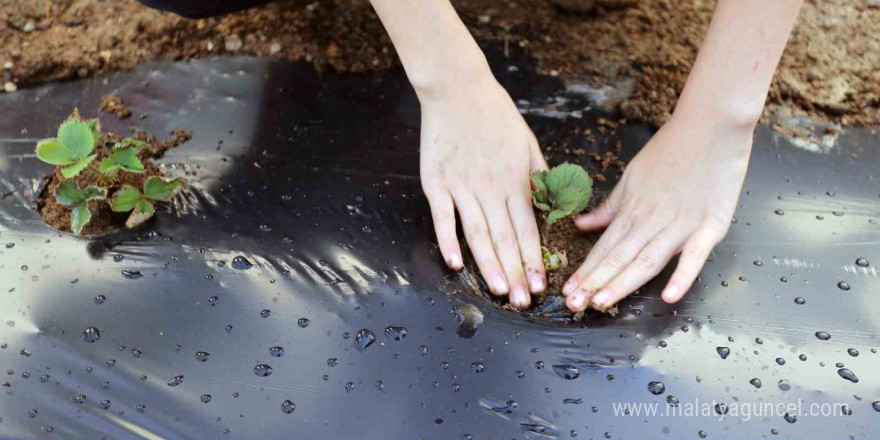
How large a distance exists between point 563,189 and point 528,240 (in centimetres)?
14

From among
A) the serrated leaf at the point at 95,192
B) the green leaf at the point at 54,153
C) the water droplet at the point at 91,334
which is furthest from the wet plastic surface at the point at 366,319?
the green leaf at the point at 54,153

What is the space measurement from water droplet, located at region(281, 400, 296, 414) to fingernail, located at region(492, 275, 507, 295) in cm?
45

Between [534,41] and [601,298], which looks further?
[534,41]

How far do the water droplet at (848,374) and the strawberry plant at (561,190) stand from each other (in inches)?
22.8

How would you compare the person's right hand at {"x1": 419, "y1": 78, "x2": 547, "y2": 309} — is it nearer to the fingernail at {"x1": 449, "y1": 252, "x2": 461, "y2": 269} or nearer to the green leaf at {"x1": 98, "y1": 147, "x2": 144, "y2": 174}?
the fingernail at {"x1": 449, "y1": 252, "x2": 461, "y2": 269}

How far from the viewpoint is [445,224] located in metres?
1.43

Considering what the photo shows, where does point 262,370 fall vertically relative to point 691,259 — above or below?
below

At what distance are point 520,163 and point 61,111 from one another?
1.19 metres

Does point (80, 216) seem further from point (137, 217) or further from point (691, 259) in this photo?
point (691, 259)

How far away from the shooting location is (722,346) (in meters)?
1.32

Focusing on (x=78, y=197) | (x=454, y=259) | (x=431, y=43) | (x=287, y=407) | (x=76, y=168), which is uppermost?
(x=431, y=43)

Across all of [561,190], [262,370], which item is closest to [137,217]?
[262,370]

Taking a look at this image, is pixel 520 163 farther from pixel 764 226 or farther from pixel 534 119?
pixel 764 226

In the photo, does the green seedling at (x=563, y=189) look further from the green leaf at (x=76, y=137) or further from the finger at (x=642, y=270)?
the green leaf at (x=76, y=137)
